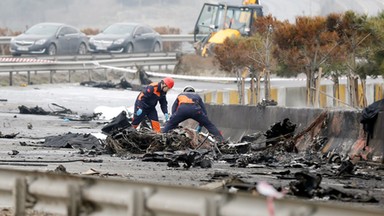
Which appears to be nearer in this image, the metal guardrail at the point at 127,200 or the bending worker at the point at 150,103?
the metal guardrail at the point at 127,200

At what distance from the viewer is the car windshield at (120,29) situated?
56719mm

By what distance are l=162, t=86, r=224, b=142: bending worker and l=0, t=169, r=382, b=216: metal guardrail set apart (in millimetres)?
13083

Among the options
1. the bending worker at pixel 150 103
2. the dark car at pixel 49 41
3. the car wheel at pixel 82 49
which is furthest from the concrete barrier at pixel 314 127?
the car wheel at pixel 82 49

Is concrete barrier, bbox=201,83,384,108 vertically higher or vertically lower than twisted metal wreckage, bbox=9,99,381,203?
higher

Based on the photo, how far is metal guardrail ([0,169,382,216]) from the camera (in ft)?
27.1

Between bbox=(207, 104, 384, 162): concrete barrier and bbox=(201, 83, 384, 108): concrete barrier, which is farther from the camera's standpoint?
bbox=(201, 83, 384, 108): concrete barrier

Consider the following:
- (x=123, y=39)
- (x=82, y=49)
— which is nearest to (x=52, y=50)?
Answer: (x=82, y=49)

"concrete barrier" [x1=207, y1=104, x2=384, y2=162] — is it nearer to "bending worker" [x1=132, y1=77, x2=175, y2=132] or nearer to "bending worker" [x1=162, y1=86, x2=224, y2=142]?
"bending worker" [x1=162, y1=86, x2=224, y2=142]

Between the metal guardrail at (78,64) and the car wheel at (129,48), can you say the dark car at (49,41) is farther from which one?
the metal guardrail at (78,64)

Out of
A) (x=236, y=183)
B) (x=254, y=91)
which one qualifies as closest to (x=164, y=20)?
(x=254, y=91)

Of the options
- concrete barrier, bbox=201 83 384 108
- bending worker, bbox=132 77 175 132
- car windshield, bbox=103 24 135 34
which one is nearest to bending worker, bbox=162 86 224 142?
bending worker, bbox=132 77 175 132

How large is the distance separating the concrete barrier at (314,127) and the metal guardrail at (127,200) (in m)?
9.77

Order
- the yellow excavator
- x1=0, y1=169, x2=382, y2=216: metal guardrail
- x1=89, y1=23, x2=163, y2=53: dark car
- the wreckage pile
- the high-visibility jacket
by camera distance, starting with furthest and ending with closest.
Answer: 1. x1=89, y1=23, x2=163, y2=53: dark car
2. the yellow excavator
3. the high-visibility jacket
4. the wreckage pile
5. x1=0, y1=169, x2=382, y2=216: metal guardrail

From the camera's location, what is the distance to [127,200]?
907 cm
